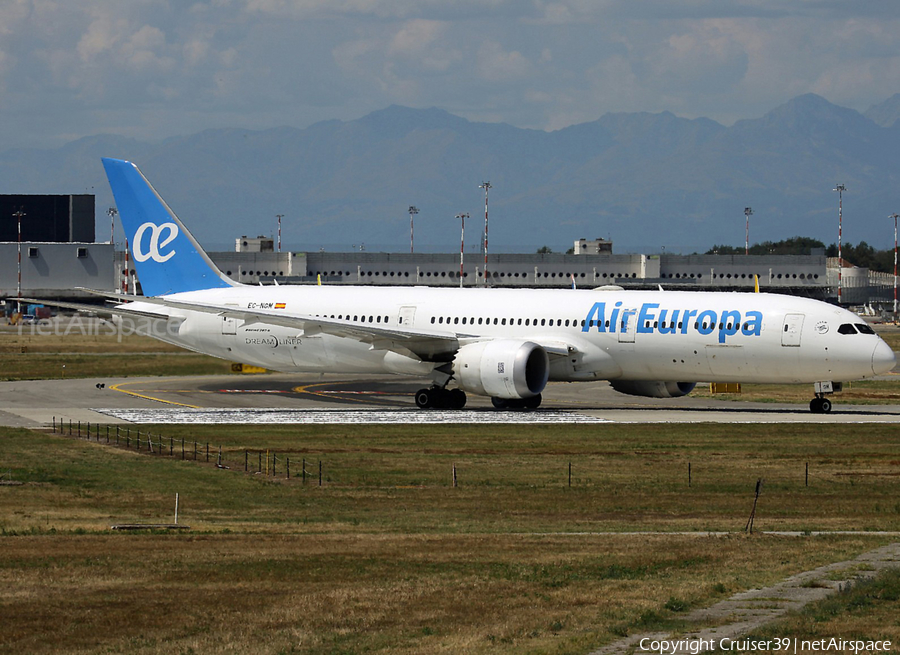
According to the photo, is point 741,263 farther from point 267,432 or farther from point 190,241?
point 267,432

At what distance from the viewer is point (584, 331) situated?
165ft

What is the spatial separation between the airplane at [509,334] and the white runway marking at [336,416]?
1.04 metres

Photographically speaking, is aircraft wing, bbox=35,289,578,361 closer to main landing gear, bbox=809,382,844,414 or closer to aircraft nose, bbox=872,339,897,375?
main landing gear, bbox=809,382,844,414

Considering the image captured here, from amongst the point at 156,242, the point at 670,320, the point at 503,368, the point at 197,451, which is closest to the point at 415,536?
the point at 197,451

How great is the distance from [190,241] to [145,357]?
18.9 meters

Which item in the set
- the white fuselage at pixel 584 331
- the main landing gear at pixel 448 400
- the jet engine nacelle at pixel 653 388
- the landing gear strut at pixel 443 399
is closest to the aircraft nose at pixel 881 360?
the white fuselage at pixel 584 331

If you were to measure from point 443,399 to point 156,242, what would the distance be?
55.5ft

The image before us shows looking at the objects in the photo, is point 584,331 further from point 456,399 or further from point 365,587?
point 365,587

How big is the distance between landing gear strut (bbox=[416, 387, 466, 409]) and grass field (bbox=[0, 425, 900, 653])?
8267 millimetres

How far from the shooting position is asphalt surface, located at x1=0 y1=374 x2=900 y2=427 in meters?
48.5

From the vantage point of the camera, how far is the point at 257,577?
65.7ft

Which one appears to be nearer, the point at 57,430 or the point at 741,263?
the point at 57,430

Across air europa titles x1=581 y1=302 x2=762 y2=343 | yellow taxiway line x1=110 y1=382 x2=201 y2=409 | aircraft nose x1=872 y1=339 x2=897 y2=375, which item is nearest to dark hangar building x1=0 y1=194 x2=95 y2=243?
yellow taxiway line x1=110 y1=382 x2=201 y2=409

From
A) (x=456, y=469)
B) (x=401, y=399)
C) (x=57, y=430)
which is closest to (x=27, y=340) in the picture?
(x=401, y=399)
